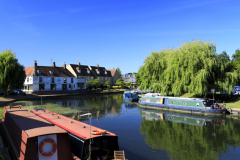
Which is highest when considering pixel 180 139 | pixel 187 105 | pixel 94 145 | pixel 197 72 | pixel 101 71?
pixel 101 71

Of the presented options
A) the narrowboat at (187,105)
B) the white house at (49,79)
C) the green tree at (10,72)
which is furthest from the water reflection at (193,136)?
the white house at (49,79)

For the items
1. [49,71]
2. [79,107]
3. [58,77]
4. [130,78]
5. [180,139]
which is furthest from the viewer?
[130,78]

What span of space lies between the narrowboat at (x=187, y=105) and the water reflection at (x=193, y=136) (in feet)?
9.00

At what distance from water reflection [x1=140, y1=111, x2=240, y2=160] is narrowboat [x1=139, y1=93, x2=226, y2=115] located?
2.74 m

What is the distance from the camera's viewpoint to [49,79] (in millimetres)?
65562

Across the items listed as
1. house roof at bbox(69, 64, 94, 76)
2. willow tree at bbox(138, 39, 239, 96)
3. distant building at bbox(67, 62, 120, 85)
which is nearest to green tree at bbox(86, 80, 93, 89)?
distant building at bbox(67, 62, 120, 85)

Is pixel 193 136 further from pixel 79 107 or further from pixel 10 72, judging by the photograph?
pixel 10 72

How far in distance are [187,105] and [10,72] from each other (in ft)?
145

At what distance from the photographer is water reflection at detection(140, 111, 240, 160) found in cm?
1534

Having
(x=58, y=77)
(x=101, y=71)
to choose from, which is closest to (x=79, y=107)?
(x=58, y=77)

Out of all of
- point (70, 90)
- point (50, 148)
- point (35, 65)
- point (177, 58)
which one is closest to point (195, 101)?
point (177, 58)

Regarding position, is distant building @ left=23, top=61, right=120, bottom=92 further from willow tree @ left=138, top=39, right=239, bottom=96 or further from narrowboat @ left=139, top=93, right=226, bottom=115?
willow tree @ left=138, top=39, right=239, bottom=96

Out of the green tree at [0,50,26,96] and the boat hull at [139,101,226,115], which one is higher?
the green tree at [0,50,26,96]

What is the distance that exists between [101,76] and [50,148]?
8272 centimetres
